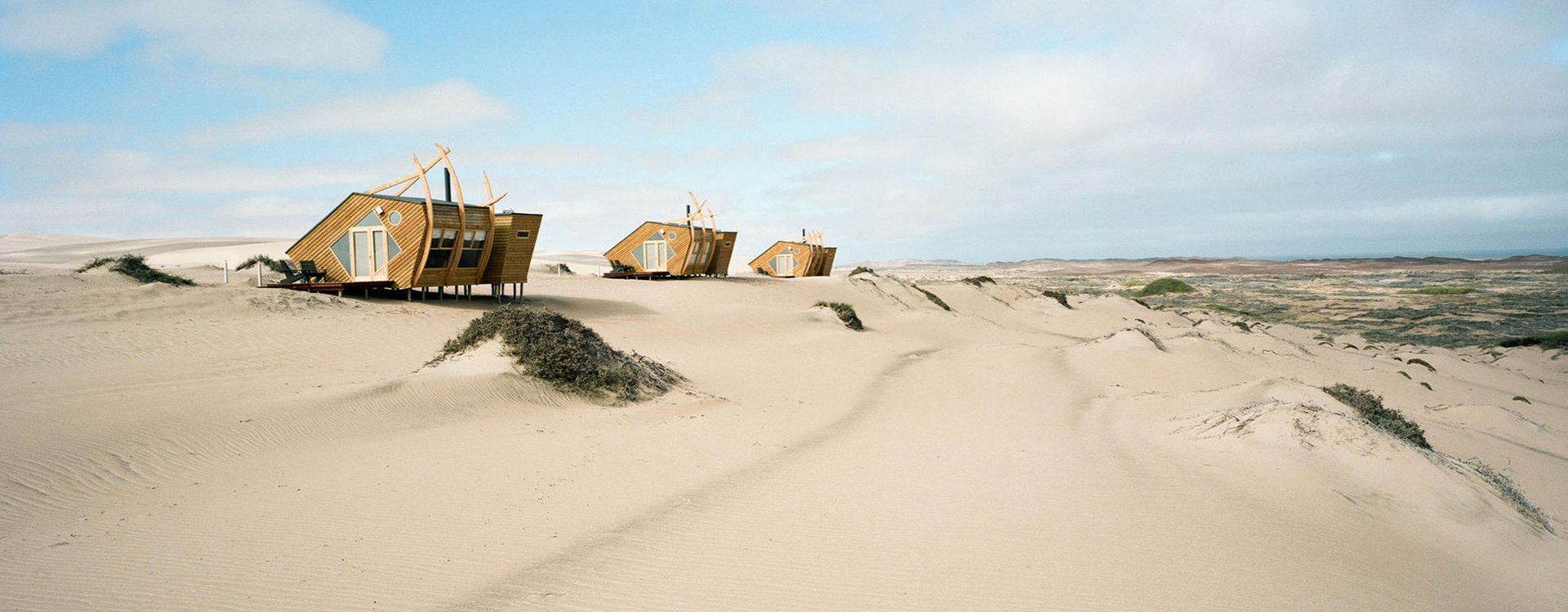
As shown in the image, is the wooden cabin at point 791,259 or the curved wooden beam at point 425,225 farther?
the wooden cabin at point 791,259

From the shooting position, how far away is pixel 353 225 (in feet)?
66.4

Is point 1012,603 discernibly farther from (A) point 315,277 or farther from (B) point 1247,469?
(A) point 315,277

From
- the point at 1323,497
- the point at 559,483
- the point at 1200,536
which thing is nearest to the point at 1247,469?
the point at 1323,497

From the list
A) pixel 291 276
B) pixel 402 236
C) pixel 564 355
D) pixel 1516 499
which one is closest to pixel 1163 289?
pixel 402 236

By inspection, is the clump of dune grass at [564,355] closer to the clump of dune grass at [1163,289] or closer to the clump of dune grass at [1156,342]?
the clump of dune grass at [1156,342]

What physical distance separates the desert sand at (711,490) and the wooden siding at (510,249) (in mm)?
7082

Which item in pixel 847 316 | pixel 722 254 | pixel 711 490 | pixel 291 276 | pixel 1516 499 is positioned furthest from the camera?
pixel 722 254

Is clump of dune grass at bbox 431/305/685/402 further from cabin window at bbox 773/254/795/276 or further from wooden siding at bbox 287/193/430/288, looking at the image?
cabin window at bbox 773/254/795/276

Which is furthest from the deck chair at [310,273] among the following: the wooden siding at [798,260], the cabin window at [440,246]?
the wooden siding at [798,260]

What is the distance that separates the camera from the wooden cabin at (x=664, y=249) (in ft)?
116

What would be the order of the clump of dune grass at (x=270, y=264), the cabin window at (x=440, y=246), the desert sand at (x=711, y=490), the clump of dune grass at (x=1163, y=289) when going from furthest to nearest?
the clump of dune grass at (x=1163, y=289) < the clump of dune grass at (x=270, y=264) < the cabin window at (x=440, y=246) < the desert sand at (x=711, y=490)

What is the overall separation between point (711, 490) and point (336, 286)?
16.7 metres

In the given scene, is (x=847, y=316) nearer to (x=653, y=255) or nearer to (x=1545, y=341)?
(x=653, y=255)

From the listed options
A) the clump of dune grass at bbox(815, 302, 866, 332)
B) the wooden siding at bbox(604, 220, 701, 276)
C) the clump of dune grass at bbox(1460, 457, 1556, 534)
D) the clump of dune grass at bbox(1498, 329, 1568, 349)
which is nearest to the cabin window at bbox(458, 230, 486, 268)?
the clump of dune grass at bbox(815, 302, 866, 332)
